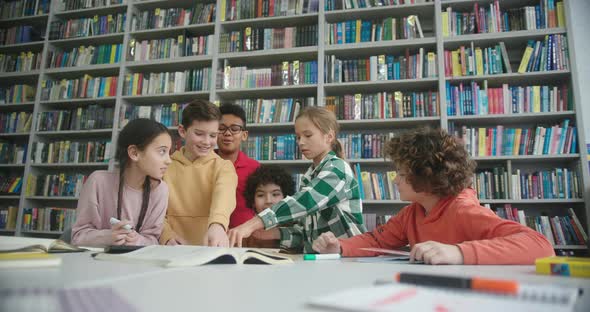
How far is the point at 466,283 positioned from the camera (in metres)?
0.43

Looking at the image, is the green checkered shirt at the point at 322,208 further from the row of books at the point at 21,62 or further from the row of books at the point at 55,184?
the row of books at the point at 21,62

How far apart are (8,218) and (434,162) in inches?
163

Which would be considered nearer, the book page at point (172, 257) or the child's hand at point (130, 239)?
the book page at point (172, 257)

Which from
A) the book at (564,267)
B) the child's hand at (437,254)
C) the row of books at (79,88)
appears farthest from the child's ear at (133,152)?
the row of books at (79,88)

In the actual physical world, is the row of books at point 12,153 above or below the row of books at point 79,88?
below

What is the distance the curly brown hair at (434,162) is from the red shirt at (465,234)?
0.05 metres

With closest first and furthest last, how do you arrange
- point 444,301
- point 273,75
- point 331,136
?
point 444,301
point 331,136
point 273,75

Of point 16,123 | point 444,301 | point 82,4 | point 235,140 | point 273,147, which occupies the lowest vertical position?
point 444,301

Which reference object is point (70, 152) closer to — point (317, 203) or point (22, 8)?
point (22, 8)

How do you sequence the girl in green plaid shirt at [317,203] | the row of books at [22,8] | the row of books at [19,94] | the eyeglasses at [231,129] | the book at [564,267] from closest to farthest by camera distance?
the book at [564,267] < the girl in green plaid shirt at [317,203] < the eyeglasses at [231,129] < the row of books at [19,94] < the row of books at [22,8]

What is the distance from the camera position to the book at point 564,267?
0.67 m

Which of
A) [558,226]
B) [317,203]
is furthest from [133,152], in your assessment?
[558,226]

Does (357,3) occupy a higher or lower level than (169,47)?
higher

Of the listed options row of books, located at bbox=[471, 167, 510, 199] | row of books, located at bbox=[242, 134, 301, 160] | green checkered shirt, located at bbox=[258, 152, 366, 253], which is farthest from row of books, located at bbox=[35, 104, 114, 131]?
row of books, located at bbox=[471, 167, 510, 199]
